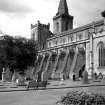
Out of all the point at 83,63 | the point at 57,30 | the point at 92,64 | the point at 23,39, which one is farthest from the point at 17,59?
the point at 57,30

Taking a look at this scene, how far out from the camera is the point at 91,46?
1965 inches

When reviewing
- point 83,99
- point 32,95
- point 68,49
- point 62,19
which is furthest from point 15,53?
point 62,19

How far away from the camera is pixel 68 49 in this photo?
207 feet

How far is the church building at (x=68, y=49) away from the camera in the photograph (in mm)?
47875

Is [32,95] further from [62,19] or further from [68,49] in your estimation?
[62,19]

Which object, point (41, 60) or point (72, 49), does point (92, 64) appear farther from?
point (41, 60)

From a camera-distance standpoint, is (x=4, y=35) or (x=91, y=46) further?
(x=91, y=46)

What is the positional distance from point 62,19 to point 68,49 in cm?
2257

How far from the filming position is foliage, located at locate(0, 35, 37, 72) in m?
38.1

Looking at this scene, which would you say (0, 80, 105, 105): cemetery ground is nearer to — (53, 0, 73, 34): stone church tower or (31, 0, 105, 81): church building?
(31, 0, 105, 81): church building

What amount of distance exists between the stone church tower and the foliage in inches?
1684

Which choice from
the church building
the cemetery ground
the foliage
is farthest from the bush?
the foliage

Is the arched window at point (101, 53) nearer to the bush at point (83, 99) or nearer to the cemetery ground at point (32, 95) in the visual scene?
the cemetery ground at point (32, 95)

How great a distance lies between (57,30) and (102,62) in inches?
1601
